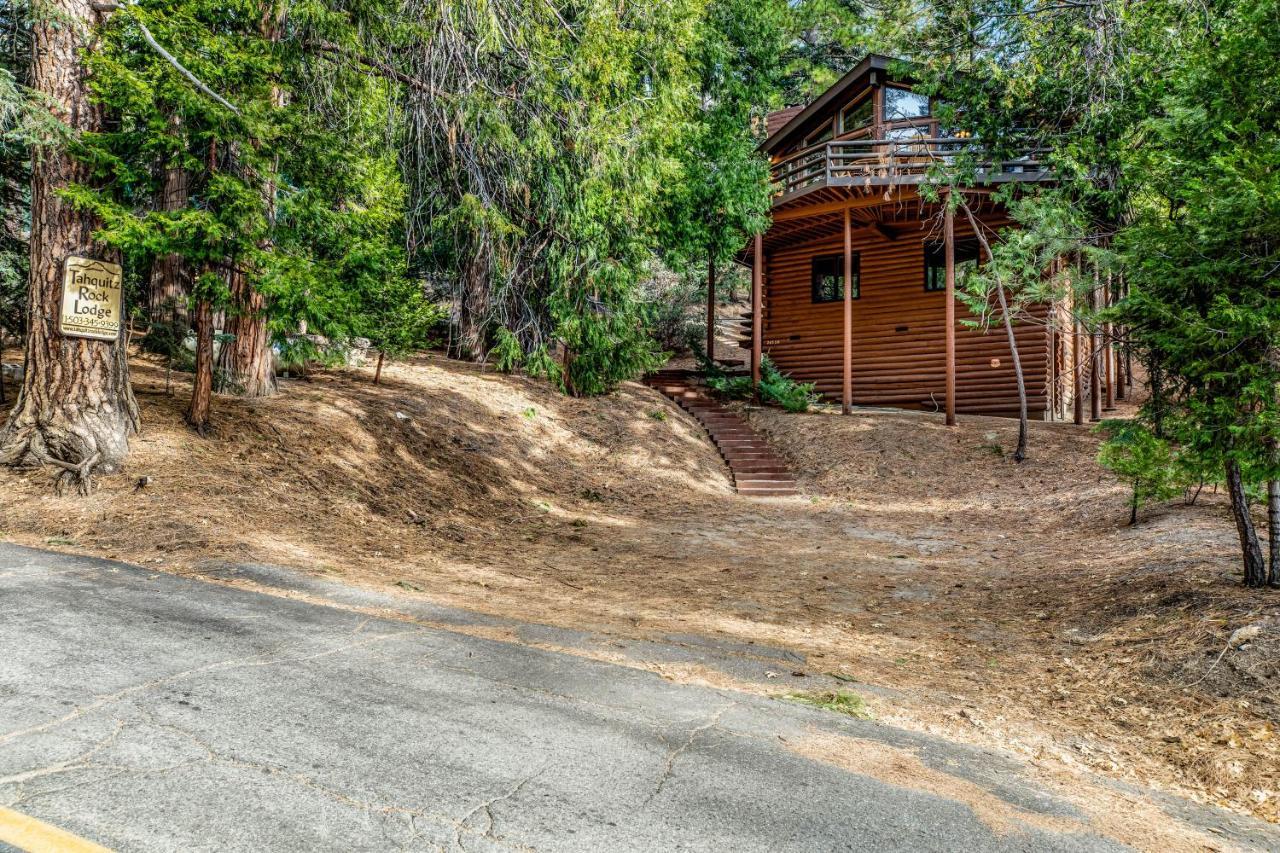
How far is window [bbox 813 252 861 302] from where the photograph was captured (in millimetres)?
22281

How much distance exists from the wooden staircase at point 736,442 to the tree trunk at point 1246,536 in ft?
30.1

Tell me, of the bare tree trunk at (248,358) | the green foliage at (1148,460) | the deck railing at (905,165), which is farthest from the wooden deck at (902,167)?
the bare tree trunk at (248,358)

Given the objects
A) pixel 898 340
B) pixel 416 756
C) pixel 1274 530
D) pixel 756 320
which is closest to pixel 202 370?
pixel 416 756

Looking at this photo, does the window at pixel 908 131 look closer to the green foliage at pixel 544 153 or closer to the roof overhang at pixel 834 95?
the roof overhang at pixel 834 95

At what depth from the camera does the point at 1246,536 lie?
595cm

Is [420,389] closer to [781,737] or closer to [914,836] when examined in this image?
[781,737]

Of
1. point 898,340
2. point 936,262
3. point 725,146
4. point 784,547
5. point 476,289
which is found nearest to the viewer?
point 784,547

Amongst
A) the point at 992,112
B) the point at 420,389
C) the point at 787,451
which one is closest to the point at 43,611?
the point at 420,389

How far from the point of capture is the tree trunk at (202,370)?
858 cm

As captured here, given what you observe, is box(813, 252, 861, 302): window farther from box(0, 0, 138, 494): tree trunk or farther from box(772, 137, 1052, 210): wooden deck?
box(0, 0, 138, 494): tree trunk

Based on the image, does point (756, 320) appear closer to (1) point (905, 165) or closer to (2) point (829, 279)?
(2) point (829, 279)

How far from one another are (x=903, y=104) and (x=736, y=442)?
11.1 meters

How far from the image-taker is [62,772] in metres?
2.67

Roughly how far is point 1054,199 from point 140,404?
15213 mm
